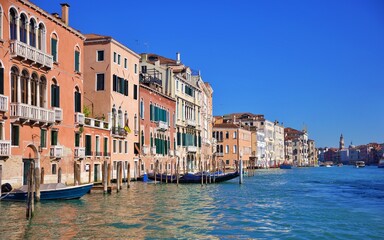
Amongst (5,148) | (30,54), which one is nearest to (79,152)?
(30,54)

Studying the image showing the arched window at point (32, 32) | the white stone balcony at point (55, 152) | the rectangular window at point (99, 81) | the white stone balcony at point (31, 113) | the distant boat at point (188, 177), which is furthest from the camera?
the distant boat at point (188, 177)

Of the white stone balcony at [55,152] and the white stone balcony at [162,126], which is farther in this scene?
the white stone balcony at [162,126]

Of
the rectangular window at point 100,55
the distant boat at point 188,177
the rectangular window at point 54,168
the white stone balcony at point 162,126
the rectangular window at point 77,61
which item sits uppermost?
the rectangular window at point 100,55

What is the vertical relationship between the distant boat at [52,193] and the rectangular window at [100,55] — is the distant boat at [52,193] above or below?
below

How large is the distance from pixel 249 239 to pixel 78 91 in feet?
42.2

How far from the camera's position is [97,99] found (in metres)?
25.5

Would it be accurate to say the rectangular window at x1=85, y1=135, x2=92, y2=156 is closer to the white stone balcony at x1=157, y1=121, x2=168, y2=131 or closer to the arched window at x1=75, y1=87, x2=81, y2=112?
the arched window at x1=75, y1=87, x2=81, y2=112

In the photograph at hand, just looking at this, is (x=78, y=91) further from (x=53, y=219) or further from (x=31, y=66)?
(x=53, y=219)

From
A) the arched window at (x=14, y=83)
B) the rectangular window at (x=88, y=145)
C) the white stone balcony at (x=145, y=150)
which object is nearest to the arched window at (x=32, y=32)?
the arched window at (x=14, y=83)

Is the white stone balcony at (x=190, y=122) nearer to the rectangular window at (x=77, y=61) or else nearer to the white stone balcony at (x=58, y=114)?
the rectangular window at (x=77, y=61)

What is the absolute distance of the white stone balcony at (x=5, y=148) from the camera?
1560 cm

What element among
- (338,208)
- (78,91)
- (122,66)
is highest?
(122,66)

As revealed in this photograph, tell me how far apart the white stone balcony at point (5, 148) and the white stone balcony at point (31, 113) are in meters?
0.96

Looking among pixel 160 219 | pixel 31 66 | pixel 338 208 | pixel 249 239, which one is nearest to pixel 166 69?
pixel 31 66
